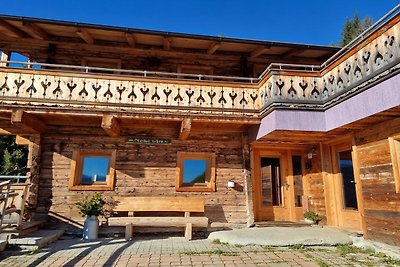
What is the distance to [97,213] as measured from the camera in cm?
752

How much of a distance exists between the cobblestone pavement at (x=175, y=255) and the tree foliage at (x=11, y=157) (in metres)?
13.7

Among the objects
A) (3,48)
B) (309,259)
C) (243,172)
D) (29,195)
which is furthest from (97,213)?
(3,48)

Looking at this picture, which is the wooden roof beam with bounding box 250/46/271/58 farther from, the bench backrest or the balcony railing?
the bench backrest

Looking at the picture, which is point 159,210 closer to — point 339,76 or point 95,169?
point 95,169

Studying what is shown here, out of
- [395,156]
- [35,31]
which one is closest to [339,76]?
[395,156]

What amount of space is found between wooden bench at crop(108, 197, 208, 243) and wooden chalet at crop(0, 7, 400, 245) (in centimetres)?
50

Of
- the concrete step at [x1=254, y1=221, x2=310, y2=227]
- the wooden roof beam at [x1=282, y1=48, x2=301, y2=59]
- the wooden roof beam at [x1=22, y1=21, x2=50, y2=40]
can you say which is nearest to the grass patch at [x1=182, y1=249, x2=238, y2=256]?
the concrete step at [x1=254, y1=221, x2=310, y2=227]

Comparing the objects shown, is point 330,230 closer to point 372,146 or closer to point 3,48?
point 372,146

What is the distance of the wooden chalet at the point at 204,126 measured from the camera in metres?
6.41

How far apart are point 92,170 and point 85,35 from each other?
4.48 m

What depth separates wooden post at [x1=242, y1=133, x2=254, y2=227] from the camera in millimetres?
8641

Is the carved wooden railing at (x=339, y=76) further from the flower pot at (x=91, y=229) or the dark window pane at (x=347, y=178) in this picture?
the flower pot at (x=91, y=229)

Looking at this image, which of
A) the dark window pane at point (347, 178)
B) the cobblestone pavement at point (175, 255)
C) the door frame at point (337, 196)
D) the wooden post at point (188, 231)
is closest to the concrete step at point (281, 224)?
the door frame at point (337, 196)

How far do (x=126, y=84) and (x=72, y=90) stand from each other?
57.2 inches
